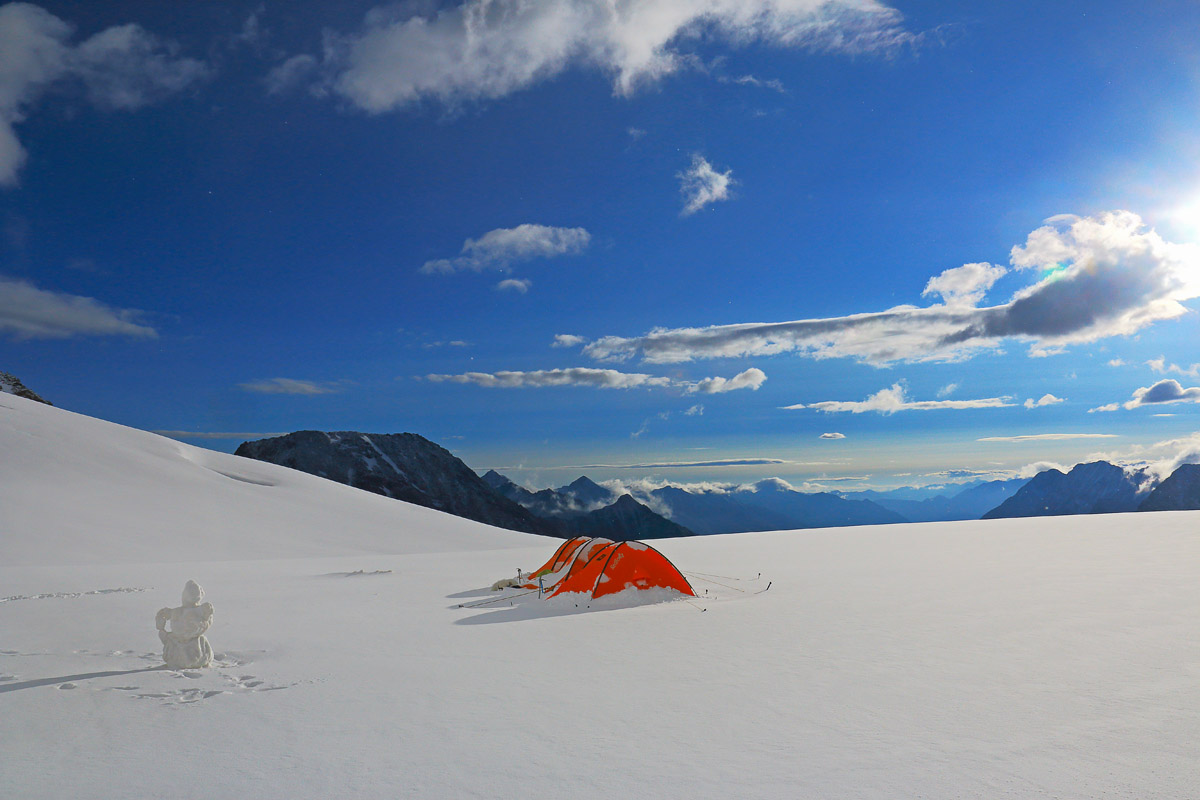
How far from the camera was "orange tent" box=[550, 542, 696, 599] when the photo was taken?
13797mm

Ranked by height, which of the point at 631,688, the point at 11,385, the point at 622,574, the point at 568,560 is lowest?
the point at 631,688

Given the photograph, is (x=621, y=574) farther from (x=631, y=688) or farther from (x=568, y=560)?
(x=631, y=688)

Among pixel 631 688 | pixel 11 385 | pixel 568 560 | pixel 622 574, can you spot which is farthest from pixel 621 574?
pixel 11 385

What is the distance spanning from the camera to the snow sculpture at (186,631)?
321 inches

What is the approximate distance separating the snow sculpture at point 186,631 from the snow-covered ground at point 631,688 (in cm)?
22

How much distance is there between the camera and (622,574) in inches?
547

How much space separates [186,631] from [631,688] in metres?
5.55

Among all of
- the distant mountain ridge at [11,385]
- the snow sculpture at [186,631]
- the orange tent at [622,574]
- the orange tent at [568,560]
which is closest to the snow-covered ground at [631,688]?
the snow sculpture at [186,631]

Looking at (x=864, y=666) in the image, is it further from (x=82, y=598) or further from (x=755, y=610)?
(x=82, y=598)

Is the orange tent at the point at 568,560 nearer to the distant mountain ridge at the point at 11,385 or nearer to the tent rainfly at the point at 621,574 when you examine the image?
the tent rainfly at the point at 621,574

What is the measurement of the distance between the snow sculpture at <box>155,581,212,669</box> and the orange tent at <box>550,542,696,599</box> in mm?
7144

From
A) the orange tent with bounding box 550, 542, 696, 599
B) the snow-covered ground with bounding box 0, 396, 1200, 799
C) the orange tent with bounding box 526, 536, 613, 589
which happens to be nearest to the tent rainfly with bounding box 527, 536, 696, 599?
the orange tent with bounding box 550, 542, 696, 599

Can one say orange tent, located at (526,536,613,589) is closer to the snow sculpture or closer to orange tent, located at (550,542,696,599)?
orange tent, located at (550,542,696,599)

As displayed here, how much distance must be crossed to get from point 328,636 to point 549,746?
6291 mm
